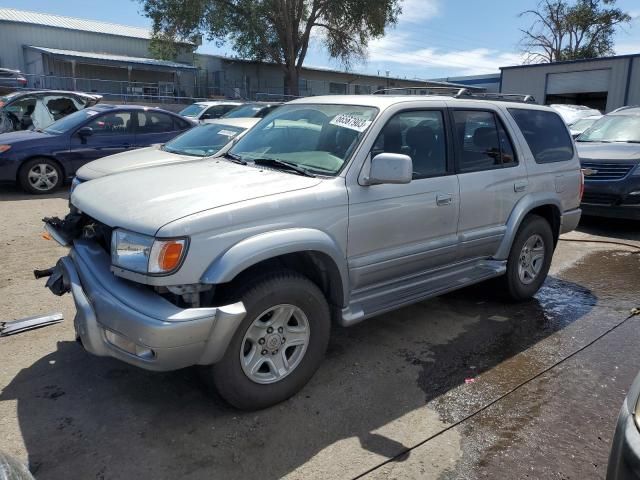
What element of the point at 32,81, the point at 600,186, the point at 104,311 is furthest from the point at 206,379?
the point at 32,81

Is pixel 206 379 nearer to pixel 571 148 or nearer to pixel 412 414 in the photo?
pixel 412 414

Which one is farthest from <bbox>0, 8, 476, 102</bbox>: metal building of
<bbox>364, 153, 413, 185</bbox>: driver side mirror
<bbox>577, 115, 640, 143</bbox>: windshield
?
<bbox>364, 153, 413, 185</bbox>: driver side mirror

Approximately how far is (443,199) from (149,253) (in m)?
2.20

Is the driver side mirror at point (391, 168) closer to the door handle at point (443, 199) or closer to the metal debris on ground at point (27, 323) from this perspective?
the door handle at point (443, 199)

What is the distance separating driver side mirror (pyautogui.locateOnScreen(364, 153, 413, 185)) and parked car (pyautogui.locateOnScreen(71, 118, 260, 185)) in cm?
385

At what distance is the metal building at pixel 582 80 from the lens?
2553 centimetres

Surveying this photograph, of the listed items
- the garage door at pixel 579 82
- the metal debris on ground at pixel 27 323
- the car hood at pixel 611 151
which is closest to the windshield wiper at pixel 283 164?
the metal debris on ground at pixel 27 323

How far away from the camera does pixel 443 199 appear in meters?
3.92

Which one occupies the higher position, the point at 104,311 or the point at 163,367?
the point at 104,311

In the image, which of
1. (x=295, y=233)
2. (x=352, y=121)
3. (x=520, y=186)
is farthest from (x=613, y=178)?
(x=295, y=233)

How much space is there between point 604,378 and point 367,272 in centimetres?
184

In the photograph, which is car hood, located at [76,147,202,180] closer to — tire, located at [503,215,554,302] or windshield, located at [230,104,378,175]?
windshield, located at [230,104,378,175]

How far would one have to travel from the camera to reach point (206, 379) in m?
3.02

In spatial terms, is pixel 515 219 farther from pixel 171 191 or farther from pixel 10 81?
pixel 10 81
